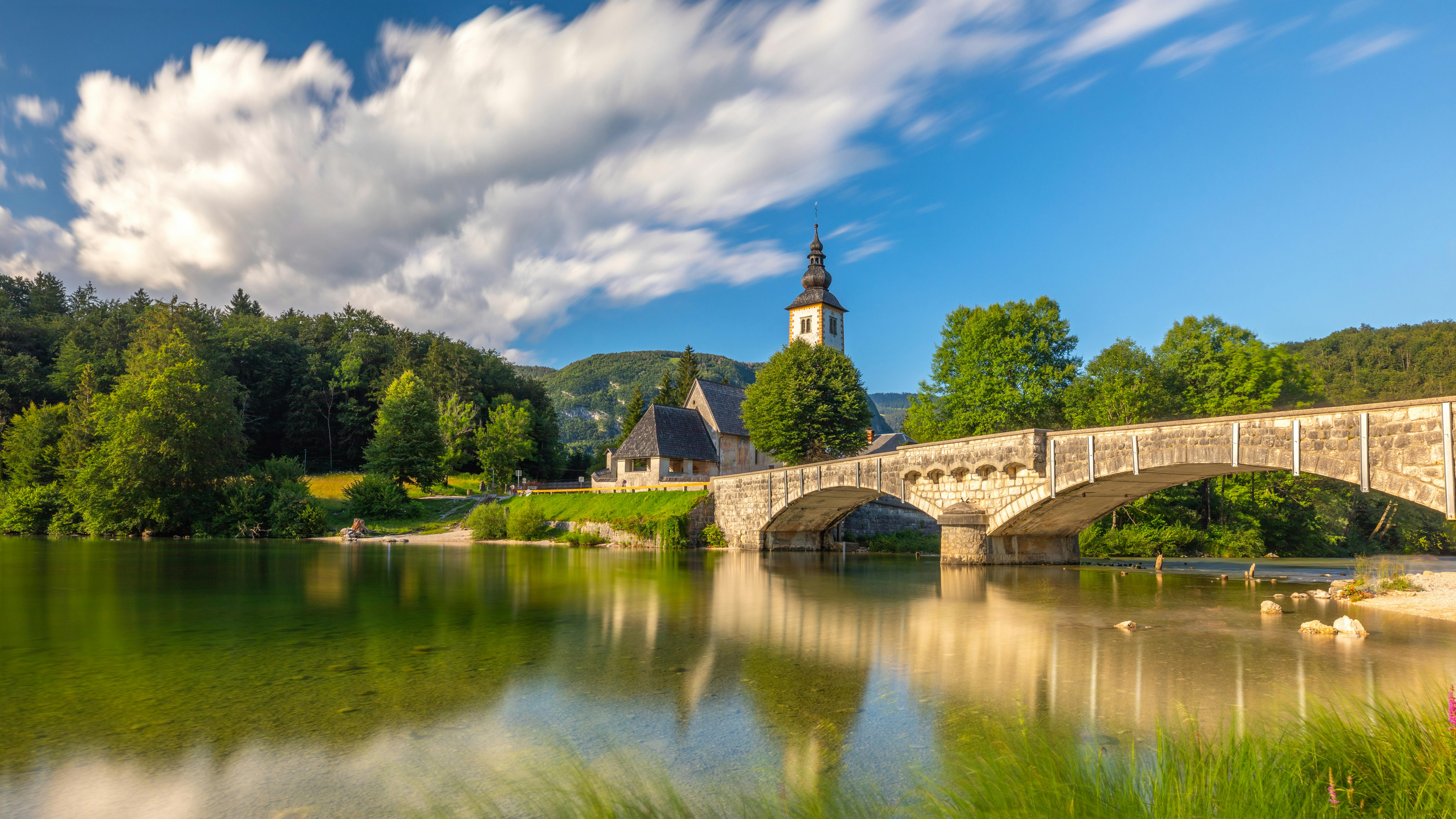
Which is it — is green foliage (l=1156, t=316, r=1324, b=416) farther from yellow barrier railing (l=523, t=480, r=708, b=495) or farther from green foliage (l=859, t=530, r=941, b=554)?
yellow barrier railing (l=523, t=480, r=708, b=495)

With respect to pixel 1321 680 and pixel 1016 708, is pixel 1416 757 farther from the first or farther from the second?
pixel 1321 680

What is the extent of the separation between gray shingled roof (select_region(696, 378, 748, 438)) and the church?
54mm

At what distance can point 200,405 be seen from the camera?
43938 millimetres

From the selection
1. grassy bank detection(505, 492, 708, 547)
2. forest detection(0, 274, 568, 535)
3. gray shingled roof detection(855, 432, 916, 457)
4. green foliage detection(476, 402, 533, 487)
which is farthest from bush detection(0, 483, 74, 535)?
gray shingled roof detection(855, 432, 916, 457)

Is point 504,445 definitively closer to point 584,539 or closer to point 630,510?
point 584,539

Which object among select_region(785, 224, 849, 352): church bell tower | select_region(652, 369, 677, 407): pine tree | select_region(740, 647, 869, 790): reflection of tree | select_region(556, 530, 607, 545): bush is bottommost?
select_region(556, 530, 607, 545): bush

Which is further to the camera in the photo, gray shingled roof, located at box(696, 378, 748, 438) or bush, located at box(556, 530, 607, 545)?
gray shingled roof, located at box(696, 378, 748, 438)

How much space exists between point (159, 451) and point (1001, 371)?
46932 mm

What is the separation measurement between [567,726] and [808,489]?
82.7ft

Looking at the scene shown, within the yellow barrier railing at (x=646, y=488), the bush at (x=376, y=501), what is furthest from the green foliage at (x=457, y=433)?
the yellow barrier railing at (x=646, y=488)

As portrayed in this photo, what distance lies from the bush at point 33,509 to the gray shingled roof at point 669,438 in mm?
35261

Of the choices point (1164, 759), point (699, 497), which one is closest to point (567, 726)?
point (1164, 759)

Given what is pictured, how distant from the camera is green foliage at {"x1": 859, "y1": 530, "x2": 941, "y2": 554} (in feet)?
123

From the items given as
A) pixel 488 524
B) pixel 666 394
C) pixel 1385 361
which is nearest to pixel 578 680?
pixel 488 524
